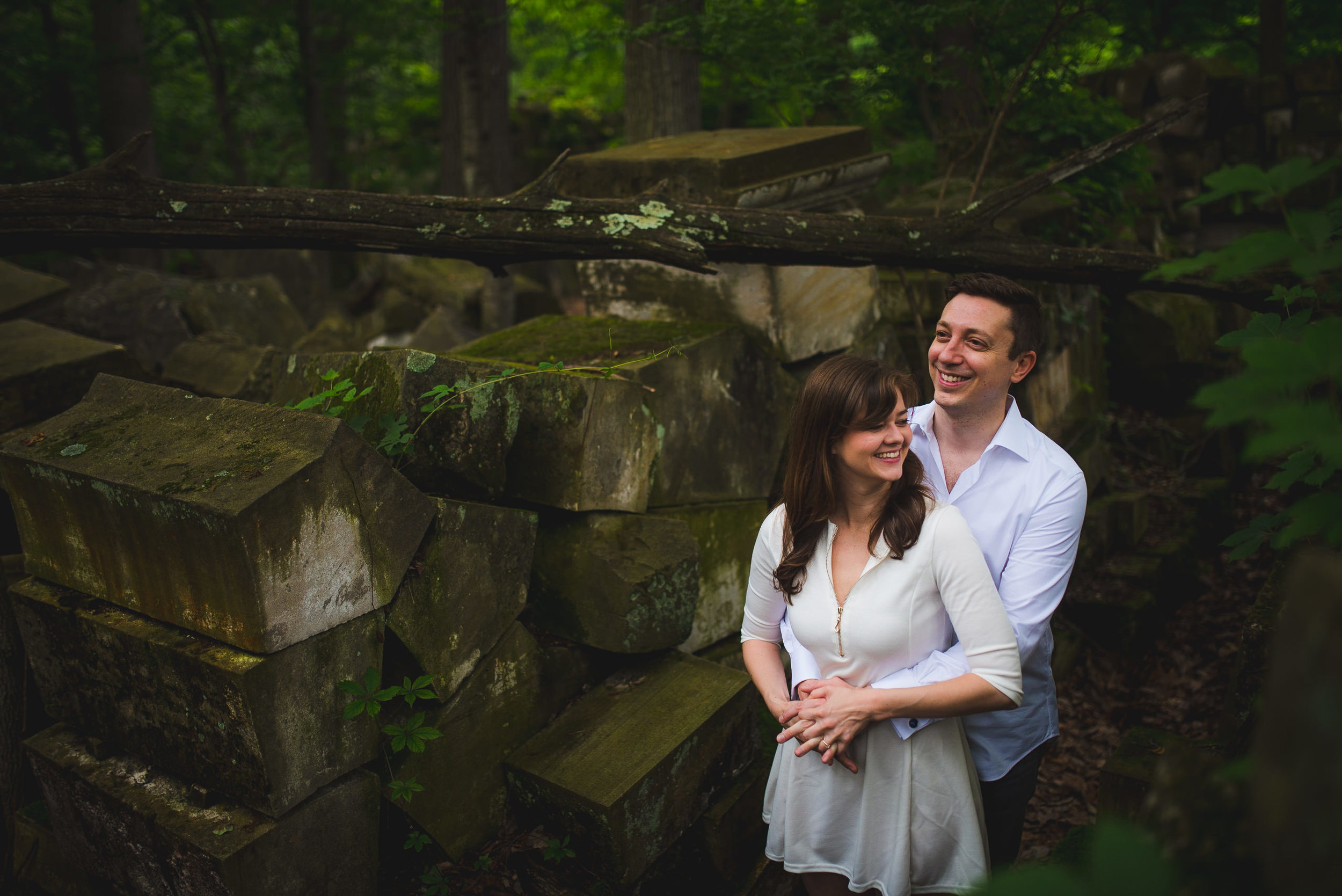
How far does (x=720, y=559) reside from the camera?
354 cm

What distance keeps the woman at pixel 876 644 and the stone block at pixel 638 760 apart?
53 centimetres

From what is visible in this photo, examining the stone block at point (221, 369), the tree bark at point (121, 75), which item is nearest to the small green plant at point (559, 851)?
the stone block at point (221, 369)

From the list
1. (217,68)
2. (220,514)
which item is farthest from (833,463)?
(217,68)

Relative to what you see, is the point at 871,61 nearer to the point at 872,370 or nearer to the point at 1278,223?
the point at 872,370

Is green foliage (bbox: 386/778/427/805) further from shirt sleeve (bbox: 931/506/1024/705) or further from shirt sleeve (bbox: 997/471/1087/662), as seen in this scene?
shirt sleeve (bbox: 997/471/1087/662)

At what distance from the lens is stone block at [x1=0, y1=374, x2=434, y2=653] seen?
6.80 feet

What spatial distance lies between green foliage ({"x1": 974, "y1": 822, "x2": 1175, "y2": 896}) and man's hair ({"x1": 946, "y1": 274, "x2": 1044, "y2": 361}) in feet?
5.60

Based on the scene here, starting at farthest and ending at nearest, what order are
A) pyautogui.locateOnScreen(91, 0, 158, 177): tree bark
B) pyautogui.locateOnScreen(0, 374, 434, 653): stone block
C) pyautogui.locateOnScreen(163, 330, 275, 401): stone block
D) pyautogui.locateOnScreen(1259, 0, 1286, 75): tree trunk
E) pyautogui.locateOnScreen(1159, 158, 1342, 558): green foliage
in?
1. pyautogui.locateOnScreen(1259, 0, 1286, 75): tree trunk
2. pyautogui.locateOnScreen(91, 0, 158, 177): tree bark
3. pyautogui.locateOnScreen(163, 330, 275, 401): stone block
4. pyautogui.locateOnScreen(0, 374, 434, 653): stone block
5. pyautogui.locateOnScreen(1159, 158, 1342, 558): green foliage

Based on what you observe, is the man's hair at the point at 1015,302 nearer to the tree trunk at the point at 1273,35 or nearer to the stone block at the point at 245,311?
the stone block at the point at 245,311

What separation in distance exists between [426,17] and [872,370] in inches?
300

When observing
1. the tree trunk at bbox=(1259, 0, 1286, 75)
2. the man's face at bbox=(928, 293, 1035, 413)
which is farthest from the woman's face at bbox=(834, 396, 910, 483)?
the tree trunk at bbox=(1259, 0, 1286, 75)

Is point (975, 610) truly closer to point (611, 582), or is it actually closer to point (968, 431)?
point (968, 431)

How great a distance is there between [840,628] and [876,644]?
88mm

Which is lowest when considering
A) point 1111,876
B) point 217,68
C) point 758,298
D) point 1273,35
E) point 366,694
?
point 366,694
